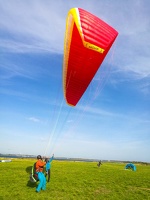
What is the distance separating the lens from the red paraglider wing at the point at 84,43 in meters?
10.4

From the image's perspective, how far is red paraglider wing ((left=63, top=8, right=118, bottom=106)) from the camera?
1045 centimetres

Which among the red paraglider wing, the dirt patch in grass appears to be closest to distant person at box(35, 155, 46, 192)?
the dirt patch in grass

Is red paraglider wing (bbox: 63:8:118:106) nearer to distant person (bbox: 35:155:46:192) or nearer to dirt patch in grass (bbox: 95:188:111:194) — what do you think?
distant person (bbox: 35:155:46:192)

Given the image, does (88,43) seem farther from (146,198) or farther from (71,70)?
(146,198)

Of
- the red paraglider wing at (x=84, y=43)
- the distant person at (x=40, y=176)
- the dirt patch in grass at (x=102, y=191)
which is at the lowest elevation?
the dirt patch in grass at (x=102, y=191)

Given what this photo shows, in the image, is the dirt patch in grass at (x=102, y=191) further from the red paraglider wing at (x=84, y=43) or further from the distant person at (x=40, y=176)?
the red paraglider wing at (x=84, y=43)

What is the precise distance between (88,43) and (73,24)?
1279 millimetres

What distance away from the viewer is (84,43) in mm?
10555

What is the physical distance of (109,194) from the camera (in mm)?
12297

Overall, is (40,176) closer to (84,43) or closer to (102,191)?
(102,191)

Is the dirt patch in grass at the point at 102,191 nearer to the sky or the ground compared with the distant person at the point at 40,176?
nearer to the ground

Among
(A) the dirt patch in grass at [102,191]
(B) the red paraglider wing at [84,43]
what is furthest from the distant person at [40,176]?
(B) the red paraglider wing at [84,43]

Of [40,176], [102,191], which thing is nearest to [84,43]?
[40,176]

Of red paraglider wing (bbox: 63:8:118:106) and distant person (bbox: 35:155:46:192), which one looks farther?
distant person (bbox: 35:155:46:192)
